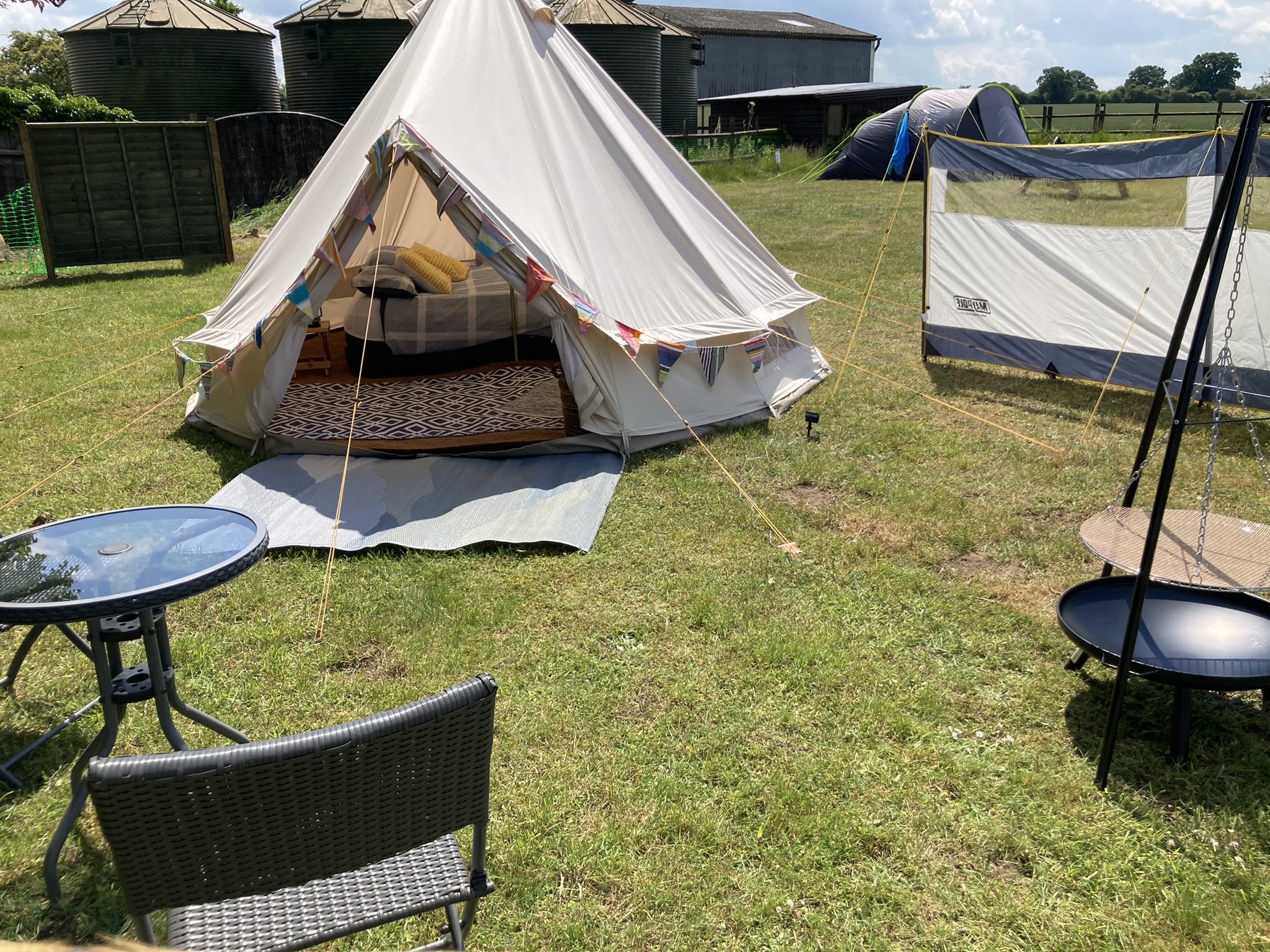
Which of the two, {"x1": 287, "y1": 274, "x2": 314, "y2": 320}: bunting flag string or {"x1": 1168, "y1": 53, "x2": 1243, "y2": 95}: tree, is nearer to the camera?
{"x1": 287, "y1": 274, "x2": 314, "y2": 320}: bunting flag string

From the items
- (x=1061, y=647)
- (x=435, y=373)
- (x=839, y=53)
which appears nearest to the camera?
(x=1061, y=647)

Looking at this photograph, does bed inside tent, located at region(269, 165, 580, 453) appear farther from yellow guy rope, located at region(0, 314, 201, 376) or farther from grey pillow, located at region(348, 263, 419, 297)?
yellow guy rope, located at region(0, 314, 201, 376)

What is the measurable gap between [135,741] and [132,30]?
63.4 feet

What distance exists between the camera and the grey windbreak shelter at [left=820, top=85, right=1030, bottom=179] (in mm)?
16656

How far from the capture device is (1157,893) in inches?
86.7

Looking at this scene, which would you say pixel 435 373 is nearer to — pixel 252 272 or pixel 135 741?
pixel 252 272

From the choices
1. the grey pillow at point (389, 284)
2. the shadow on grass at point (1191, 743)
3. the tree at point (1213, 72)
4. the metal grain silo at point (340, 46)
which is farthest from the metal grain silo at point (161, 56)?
the tree at point (1213, 72)

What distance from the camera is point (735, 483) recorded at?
4.47 meters

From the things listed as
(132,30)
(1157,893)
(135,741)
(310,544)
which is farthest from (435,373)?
(132,30)

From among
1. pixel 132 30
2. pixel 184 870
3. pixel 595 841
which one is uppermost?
pixel 132 30

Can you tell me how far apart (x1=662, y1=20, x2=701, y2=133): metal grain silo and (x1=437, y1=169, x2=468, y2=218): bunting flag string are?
1972 centimetres

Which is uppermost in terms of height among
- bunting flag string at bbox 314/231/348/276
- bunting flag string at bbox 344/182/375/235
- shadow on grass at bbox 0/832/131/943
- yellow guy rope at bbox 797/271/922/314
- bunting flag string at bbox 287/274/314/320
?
bunting flag string at bbox 344/182/375/235

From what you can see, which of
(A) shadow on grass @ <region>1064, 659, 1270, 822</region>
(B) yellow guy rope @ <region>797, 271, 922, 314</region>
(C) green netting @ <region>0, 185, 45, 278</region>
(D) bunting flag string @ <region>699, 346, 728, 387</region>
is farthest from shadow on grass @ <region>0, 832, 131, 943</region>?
(C) green netting @ <region>0, 185, 45, 278</region>

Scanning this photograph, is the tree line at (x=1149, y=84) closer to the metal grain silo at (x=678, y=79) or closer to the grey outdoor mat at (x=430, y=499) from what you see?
the metal grain silo at (x=678, y=79)
